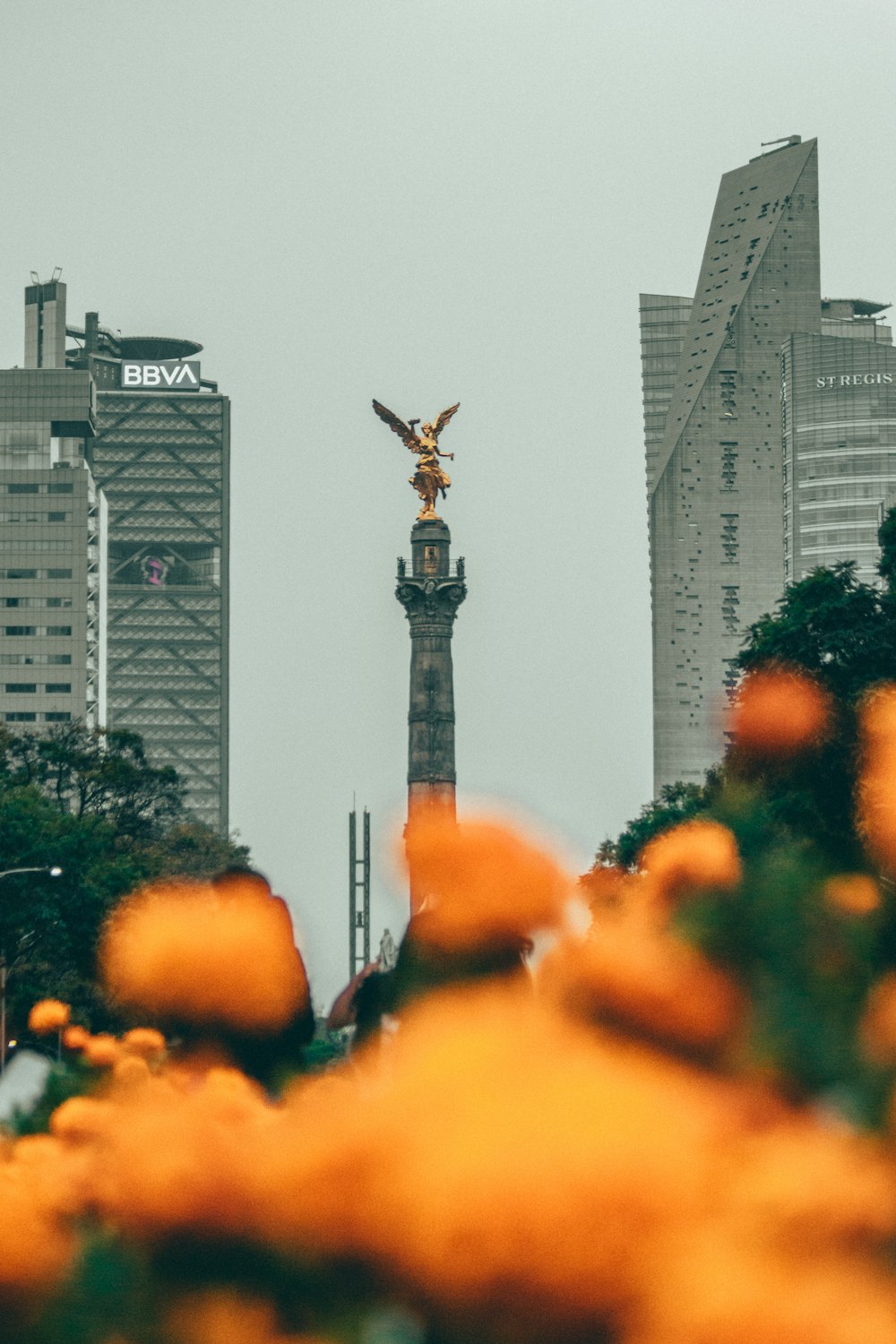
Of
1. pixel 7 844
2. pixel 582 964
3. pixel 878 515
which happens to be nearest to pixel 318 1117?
pixel 582 964

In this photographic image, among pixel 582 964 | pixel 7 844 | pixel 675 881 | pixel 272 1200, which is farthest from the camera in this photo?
pixel 7 844

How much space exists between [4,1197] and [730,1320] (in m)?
7.09

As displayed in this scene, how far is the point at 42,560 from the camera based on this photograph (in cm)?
18612

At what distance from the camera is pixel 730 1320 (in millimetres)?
13297

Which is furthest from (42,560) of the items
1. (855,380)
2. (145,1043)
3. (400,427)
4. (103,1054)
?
(145,1043)

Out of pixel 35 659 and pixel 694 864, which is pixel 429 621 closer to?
pixel 694 864

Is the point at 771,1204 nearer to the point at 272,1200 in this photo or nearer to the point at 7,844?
the point at 272,1200

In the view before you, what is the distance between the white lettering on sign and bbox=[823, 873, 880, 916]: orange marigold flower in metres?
175

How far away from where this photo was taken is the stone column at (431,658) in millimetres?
96938

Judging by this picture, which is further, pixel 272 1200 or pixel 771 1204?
pixel 272 1200

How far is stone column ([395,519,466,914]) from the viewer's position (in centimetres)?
9694

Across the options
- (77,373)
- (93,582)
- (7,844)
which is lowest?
(7,844)

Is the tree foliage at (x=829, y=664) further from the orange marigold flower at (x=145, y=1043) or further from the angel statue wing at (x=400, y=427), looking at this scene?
the angel statue wing at (x=400, y=427)

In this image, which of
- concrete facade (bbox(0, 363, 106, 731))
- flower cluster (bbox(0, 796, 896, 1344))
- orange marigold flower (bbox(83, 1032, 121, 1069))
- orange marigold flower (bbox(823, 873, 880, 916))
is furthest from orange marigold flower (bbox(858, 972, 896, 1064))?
concrete facade (bbox(0, 363, 106, 731))
